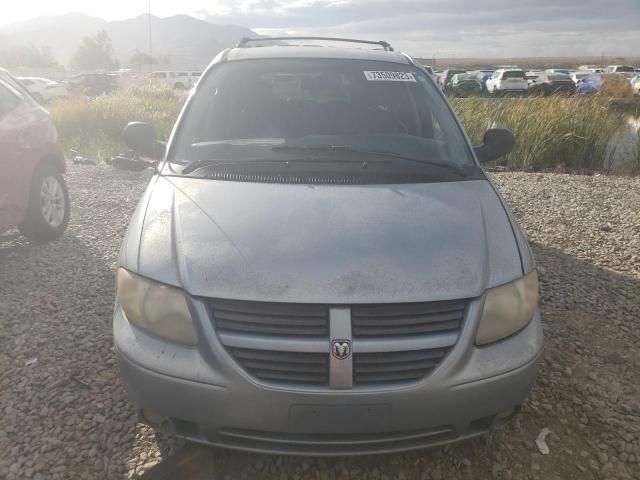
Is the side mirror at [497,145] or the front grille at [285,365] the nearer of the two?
the front grille at [285,365]

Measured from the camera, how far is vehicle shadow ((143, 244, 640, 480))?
2398mm

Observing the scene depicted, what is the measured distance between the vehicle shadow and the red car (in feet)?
10.8

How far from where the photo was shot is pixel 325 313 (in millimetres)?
2020

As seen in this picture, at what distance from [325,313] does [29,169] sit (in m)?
4.08

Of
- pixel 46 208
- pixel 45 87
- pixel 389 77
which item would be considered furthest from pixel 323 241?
pixel 45 87

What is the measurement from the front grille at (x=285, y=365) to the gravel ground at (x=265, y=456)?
0.63 meters

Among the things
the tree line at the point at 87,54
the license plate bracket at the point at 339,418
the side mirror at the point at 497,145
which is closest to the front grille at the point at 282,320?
the license plate bracket at the point at 339,418

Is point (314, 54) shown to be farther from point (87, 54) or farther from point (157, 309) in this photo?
point (87, 54)

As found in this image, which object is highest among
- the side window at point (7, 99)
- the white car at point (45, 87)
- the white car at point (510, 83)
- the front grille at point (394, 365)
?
the white car at point (510, 83)

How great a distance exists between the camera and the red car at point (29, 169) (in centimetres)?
471

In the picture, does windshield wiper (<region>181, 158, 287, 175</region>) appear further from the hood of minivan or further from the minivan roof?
the minivan roof

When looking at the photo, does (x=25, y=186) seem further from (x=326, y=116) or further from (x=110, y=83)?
(x=110, y=83)

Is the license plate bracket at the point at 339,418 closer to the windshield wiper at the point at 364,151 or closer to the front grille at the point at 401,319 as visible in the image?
the front grille at the point at 401,319

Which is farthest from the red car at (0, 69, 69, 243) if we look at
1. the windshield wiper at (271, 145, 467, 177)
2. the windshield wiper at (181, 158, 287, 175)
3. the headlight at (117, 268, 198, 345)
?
the headlight at (117, 268, 198, 345)
